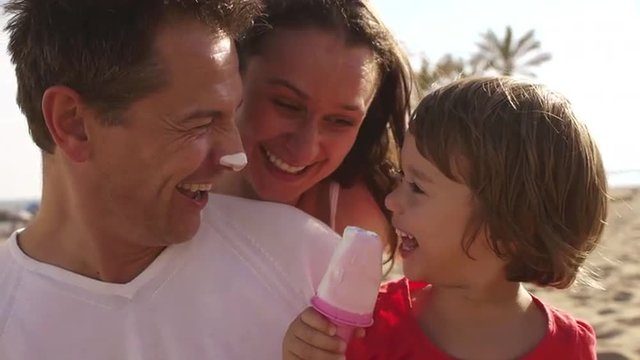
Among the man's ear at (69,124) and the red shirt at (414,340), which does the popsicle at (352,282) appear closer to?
the red shirt at (414,340)

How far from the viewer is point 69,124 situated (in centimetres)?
249

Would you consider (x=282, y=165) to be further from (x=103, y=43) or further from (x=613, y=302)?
(x=613, y=302)

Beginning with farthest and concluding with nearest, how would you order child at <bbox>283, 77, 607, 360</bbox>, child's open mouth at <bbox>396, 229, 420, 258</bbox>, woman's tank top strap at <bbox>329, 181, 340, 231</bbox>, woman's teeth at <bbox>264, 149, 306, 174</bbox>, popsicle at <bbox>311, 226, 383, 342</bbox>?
woman's tank top strap at <bbox>329, 181, 340, 231</bbox> → woman's teeth at <bbox>264, 149, 306, 174</bbox> → child's open mouth at <bbox>396, 229, 420, 258</bbox> → child at <bbox>283, 77, 607, 360</bbox> → popsicle at <bbox>311, 226, 383, 342</bbox>

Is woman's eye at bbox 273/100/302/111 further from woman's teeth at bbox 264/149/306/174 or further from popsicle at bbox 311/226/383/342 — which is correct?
popsicle at bbox 311/226/383/342

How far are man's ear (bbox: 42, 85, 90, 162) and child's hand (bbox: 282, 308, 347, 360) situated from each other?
32.9 inches

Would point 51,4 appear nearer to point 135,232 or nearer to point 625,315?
point 135,232

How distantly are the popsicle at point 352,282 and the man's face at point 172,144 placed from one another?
0.53 m

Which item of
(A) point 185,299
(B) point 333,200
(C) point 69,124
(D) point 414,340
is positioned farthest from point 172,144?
(B) point 333,200

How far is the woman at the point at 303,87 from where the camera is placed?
9.69 ft

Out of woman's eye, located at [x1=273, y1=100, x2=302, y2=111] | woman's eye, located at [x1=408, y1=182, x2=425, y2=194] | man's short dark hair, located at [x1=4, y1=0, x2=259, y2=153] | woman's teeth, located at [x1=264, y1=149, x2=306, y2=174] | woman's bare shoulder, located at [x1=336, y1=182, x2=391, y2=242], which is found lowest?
woman's bare shoulder, located at [x1=336, y1=182, x2=391, y2=242]

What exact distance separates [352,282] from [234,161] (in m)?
0.55

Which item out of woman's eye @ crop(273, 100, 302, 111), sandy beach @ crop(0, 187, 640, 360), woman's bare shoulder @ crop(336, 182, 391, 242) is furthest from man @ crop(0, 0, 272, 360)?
sandy beach @ crop(0, 187, 640, 360)

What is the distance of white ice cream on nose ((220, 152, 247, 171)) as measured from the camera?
2461 millimetres

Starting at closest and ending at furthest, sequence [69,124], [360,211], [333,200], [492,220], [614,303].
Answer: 1. [492,220]
2. [69,124]
3. [333,200]
4. [360,211]
5. [614,303]
